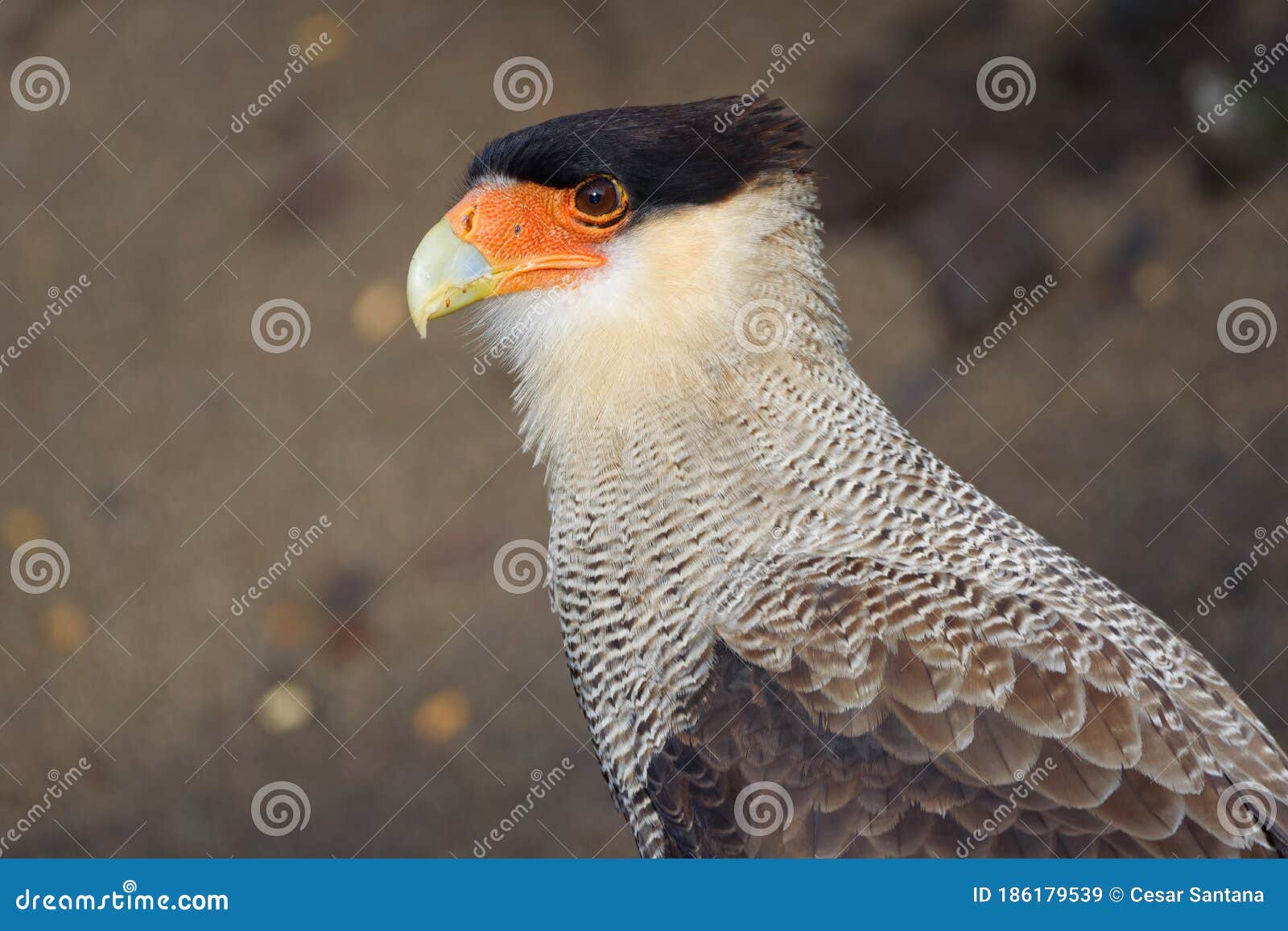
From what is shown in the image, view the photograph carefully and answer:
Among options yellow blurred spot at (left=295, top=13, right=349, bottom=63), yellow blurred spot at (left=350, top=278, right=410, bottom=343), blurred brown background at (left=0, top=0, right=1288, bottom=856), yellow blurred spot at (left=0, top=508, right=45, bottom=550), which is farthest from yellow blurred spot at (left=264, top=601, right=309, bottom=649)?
yellow blurred spot at (left=295, top=13, right=349, bottom=63)

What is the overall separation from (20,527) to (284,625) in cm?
88

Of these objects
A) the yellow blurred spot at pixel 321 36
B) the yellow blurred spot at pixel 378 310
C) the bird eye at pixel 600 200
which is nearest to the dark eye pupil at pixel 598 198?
the bird eye at pixel 600 200

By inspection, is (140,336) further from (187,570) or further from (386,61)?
(386,61)

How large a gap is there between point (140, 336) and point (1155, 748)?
10.8 ft

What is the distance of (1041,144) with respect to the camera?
415cm

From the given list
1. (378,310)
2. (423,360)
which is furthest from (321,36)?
(423,360)

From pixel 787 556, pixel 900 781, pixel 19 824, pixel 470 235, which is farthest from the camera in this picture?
pixel 19 824

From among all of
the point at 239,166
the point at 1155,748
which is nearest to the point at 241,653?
the point at 239,166

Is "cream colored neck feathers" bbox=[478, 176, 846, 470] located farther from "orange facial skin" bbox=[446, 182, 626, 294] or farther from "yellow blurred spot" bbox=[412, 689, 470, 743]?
"yellow blurred spot" bbox=[412, 689, 470, 743]

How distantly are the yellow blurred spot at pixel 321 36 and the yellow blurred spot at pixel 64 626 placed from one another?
1.92 m

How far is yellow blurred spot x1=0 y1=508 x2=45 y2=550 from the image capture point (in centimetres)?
396

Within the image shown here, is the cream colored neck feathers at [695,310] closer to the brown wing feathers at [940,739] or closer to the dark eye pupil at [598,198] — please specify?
the dark eye pupil at [598,198]

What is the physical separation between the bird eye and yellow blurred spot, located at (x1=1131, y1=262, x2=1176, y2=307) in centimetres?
262

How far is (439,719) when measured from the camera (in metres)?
4.13
